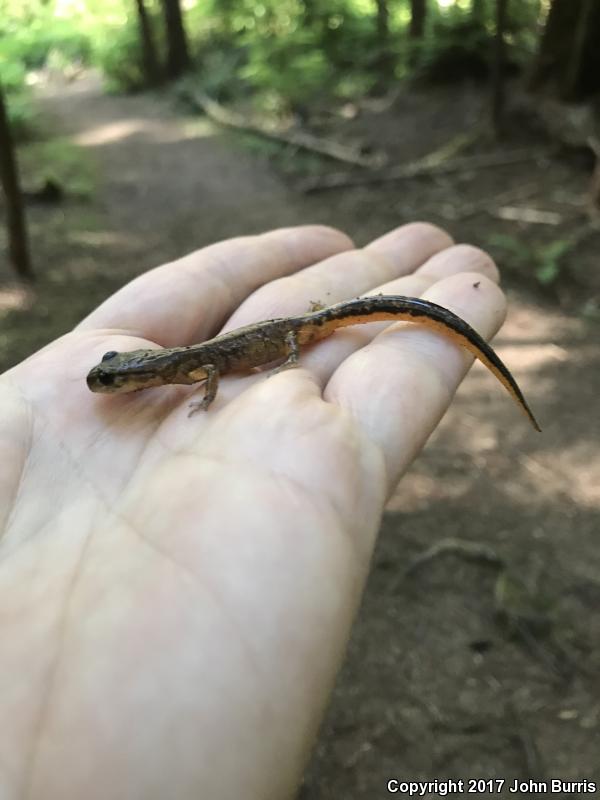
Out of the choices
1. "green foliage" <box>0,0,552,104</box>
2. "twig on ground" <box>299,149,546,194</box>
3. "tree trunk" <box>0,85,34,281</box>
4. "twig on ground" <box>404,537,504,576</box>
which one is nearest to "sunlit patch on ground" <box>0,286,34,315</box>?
"tree trunk" <box>0,85,34,281</box>

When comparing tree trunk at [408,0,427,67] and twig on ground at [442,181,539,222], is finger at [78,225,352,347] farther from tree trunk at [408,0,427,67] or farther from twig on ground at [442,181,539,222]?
tree trunk at [408,0,427,67]

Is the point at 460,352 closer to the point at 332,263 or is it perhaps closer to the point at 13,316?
the point at 332,263

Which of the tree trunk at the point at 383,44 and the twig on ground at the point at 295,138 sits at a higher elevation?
the tree trunk at the point at 383,44

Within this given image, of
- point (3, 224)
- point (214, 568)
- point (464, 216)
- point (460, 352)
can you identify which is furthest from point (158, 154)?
point (214, 568)

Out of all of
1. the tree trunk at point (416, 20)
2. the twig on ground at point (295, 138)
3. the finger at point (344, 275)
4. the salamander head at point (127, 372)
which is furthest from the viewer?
the tree trunk at point (416, 20)

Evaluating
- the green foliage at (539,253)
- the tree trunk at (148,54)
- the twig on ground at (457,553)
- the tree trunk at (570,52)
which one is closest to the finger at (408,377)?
the twig on ground at (457,553)

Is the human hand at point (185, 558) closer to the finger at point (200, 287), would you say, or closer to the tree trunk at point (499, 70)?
the finger at point (200, 287)
